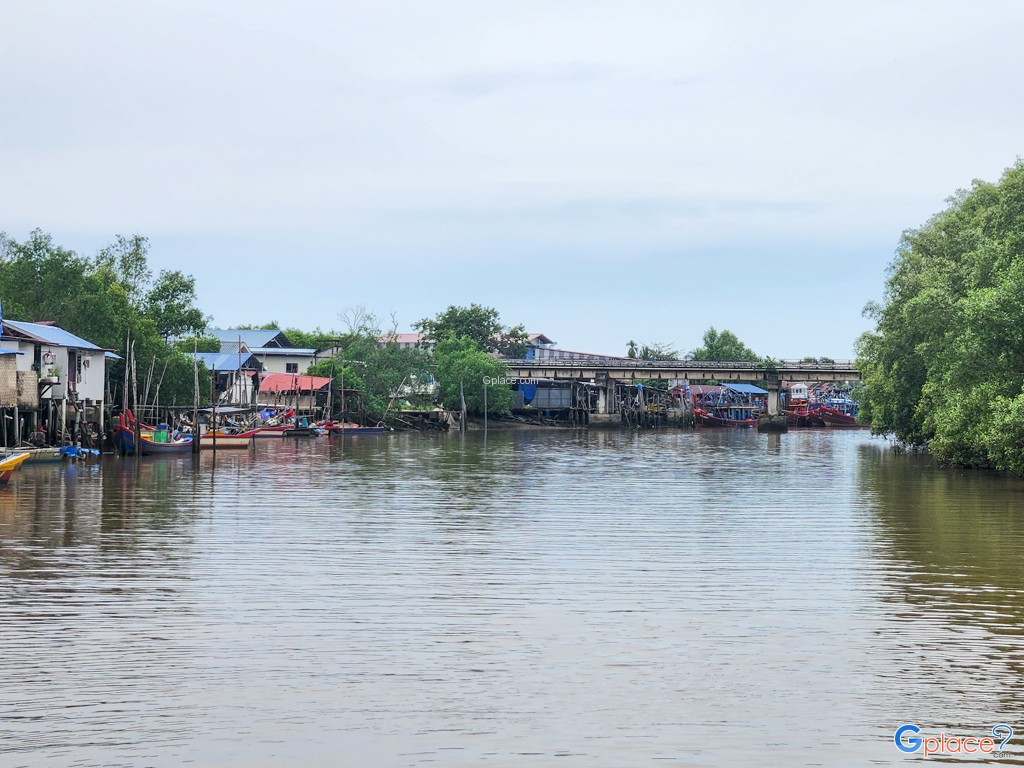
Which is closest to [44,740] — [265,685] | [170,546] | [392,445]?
[265,685]

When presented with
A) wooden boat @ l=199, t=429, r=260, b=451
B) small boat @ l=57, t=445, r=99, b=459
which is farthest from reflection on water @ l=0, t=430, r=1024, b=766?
wooden boat @ l=199, t=429, r=260, b=451

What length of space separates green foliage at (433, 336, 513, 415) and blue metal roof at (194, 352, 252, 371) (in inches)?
1004

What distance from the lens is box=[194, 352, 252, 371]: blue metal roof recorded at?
293ft

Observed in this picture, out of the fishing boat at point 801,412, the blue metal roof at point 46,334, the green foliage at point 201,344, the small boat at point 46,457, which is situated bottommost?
the small boat at point 46,457

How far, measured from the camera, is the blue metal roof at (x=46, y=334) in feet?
173

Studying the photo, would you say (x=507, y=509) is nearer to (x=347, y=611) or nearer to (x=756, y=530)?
(x=756, y=530)

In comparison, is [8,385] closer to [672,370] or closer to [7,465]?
[7,465]

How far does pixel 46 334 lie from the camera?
55.6m

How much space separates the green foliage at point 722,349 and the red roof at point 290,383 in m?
83.3

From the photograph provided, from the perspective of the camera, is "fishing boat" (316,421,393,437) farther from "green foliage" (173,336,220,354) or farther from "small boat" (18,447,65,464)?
"small boat" (18,447,65,464)

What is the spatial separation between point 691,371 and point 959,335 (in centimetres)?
7965

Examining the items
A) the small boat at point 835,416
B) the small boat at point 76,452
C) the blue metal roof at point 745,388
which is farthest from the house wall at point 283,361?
the small boat at point 835,416

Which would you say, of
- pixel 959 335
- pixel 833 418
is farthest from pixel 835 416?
pixel 959 335

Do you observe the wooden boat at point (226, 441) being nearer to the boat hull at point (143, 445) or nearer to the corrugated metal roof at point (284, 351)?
the boat hull at point (143, 445)
